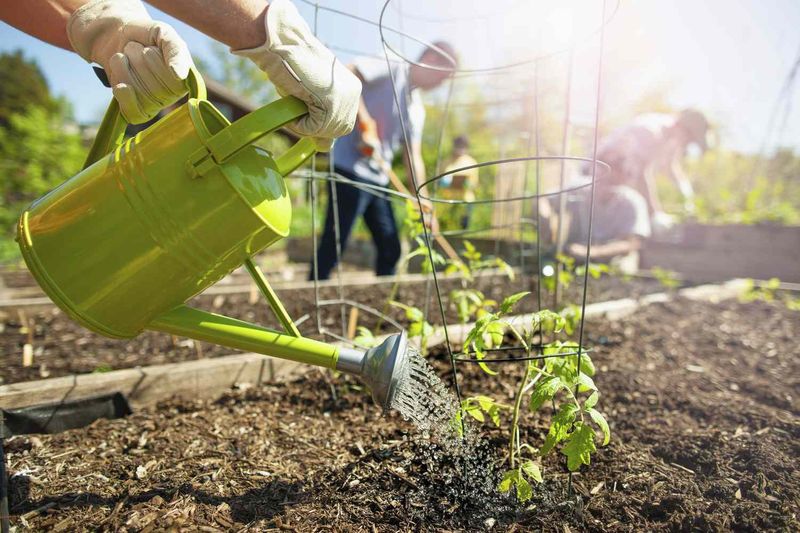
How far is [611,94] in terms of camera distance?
40.3ft

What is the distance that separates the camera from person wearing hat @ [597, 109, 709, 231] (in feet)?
14.5

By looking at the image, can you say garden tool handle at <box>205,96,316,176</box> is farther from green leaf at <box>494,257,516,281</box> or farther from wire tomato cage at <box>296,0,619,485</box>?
green leaf at <box>494,257,516,281</box>

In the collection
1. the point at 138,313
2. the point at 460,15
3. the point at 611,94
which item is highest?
the point at 611,94

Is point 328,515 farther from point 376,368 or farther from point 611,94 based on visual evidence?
point 611,94

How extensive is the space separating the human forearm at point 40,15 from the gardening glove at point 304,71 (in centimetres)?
52

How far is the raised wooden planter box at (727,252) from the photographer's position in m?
4.27

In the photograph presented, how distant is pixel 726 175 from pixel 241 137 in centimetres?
1446

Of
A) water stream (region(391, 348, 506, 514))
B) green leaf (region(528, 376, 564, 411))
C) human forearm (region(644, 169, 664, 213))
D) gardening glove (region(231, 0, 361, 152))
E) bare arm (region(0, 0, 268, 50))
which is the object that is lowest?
water stream (region(391, 348, 506, 514))

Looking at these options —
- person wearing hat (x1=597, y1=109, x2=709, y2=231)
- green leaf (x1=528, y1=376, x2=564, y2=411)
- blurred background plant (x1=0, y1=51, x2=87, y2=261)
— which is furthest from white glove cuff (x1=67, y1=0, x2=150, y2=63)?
blurred background plant (x1=0, y1=51, x2=87, y2=261)

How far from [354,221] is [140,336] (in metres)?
1.41

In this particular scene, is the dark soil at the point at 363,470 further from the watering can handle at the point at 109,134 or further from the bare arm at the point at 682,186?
the bare arm at the point at 682,186

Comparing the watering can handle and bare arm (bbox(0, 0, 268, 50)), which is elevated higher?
bare arm (bbox(0, 0, 268, 50))

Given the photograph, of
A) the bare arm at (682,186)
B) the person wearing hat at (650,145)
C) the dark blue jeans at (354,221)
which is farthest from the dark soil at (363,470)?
the bare arm at (682,186)

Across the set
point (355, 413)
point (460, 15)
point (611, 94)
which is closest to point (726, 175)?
point (611, 94)
